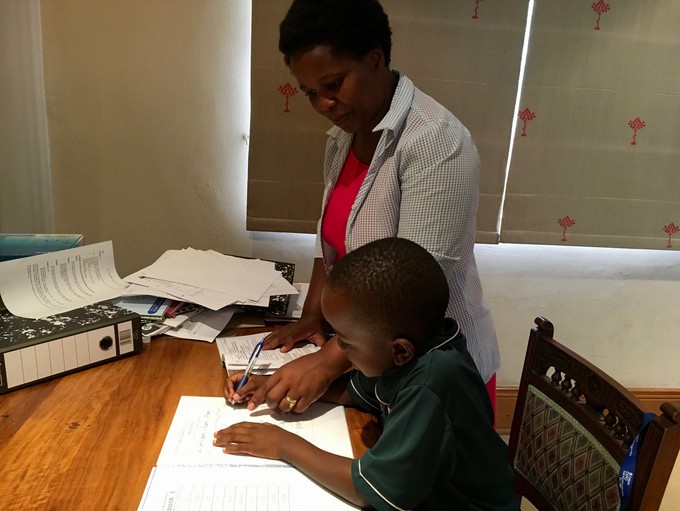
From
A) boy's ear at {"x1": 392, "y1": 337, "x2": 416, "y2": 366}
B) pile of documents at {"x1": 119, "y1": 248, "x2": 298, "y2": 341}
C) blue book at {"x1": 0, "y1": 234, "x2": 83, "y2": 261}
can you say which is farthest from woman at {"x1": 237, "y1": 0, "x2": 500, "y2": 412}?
blue book at {"x1": 0, "y1": 234, "x2": 83, "y2": 261}

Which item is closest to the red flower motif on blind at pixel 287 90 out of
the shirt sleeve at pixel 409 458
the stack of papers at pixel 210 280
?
the stack of papers at pixel 210 280

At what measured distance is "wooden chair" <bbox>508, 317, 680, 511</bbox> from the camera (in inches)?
31.6

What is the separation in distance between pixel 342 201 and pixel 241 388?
0.47 meters

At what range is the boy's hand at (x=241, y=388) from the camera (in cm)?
95

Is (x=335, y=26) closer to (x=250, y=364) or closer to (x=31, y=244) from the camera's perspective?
(x=250, y=364)

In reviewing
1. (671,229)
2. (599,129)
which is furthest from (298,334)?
(671,229)

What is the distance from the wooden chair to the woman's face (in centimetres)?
58

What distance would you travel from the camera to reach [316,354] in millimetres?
1004

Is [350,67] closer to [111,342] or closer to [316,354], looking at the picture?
[316,354]

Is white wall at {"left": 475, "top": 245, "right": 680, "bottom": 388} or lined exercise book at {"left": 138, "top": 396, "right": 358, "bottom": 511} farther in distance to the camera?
white wall at {"left": 475, "top": 245, "right": 680, "bottom": 388}

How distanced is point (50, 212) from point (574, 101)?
2.03 meters

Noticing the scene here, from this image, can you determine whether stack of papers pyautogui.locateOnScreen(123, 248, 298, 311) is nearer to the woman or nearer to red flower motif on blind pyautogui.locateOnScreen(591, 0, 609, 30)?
the woman

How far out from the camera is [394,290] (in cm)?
75

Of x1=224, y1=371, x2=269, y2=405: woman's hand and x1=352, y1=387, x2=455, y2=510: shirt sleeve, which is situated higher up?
x1=352, y1=387, x2=455, y2=510: shirt sleeve
